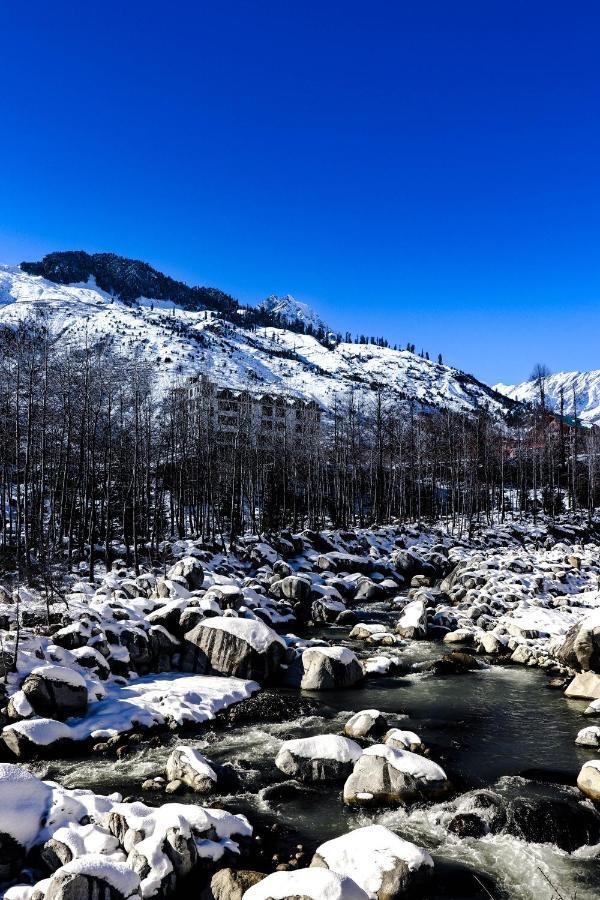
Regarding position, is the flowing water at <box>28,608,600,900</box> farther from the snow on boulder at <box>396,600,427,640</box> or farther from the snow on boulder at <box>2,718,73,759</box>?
the snow on boulder at <box>396,600,427,640</box>

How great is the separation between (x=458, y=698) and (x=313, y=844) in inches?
328

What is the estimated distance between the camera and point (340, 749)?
11.6m

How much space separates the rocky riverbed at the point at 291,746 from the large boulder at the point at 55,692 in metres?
0.05

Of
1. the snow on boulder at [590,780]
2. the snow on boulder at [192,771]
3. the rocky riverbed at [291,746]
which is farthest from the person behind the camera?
the snow on boulder at [192,771]

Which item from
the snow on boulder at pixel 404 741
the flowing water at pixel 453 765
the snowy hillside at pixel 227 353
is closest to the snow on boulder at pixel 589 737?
the flowing water at pixel 453 765

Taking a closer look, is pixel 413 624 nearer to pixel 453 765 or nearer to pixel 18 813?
pixel 453 765

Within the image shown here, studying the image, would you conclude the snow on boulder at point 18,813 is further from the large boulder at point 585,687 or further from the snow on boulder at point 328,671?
the large boulder at point 585,687

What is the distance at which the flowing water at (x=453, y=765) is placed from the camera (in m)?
8.30

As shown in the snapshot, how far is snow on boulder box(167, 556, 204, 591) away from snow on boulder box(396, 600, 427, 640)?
9048 millimetres

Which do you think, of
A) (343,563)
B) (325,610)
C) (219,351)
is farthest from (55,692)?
(219,351)

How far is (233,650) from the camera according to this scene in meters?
17.5

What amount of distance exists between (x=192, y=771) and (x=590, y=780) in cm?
754

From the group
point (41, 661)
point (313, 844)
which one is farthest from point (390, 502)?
point (313, 844)

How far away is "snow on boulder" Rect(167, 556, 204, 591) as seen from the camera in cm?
2441
